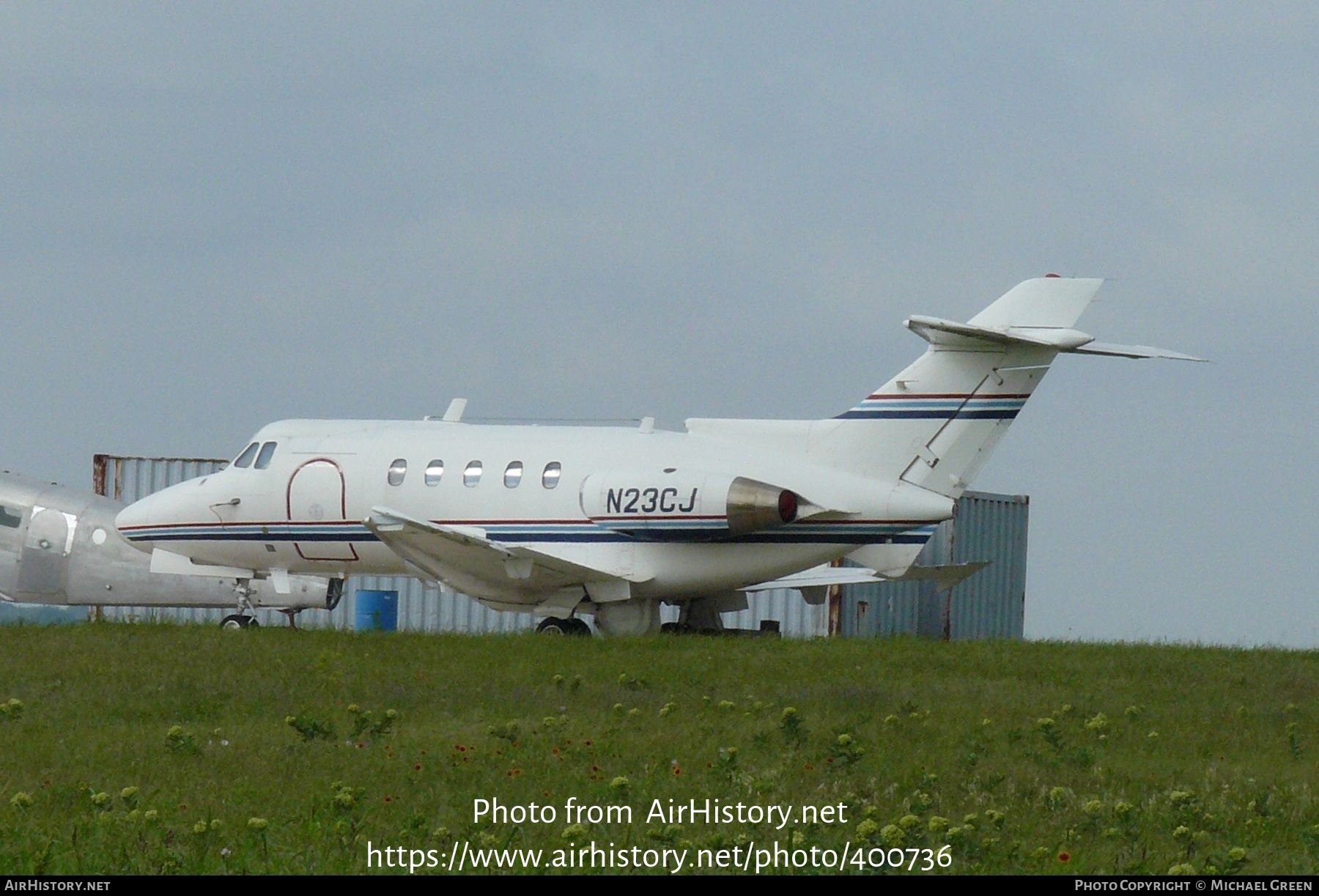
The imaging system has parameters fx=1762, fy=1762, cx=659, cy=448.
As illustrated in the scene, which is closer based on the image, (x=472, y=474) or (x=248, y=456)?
(x=472, y=474)

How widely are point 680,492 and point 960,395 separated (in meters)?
3.78

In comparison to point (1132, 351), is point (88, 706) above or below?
below

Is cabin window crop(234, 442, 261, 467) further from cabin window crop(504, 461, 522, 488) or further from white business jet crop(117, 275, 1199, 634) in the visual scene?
cabin window crop(504, 461, 522, 488)

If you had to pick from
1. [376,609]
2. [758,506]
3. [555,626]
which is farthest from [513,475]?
[376,609]

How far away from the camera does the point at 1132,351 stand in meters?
22.3

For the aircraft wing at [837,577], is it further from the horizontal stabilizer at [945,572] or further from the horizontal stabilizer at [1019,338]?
the horizontal stabilizer at [1019,338]

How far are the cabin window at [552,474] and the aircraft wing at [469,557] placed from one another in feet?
3.35

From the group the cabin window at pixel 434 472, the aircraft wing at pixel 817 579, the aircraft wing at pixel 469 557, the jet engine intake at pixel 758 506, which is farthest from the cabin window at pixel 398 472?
the jet engine intake at pixel 758 506

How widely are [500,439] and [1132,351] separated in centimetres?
861

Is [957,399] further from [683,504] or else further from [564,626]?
[564,626]

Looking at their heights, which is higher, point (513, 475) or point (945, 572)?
point (513, 475)

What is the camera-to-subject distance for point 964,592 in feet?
109
